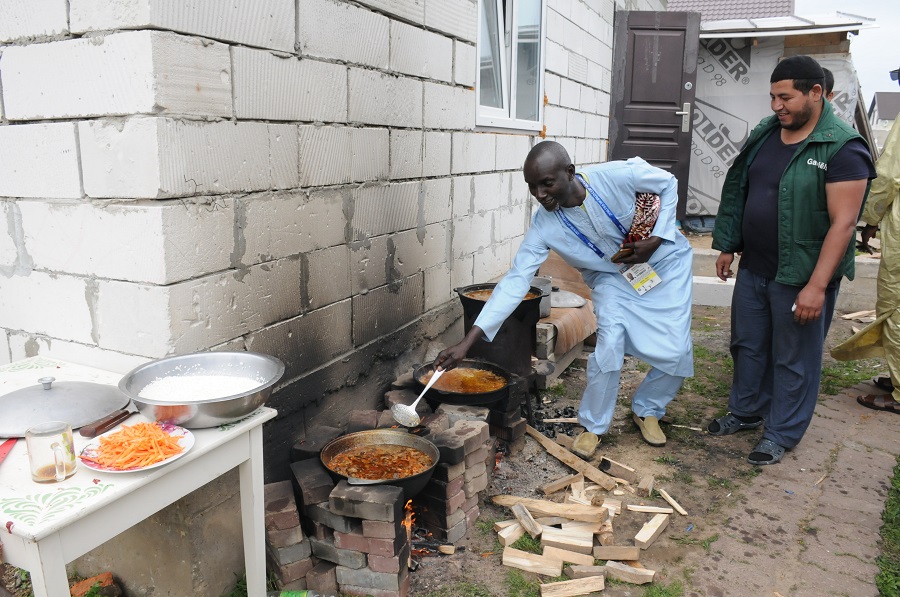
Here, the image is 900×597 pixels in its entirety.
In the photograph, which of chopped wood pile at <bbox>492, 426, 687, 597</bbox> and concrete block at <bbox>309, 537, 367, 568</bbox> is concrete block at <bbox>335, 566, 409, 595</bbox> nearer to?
concrete block at <bbox>309, 537, 367, 568</bbox>

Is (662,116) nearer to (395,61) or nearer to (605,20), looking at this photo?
(605,20)

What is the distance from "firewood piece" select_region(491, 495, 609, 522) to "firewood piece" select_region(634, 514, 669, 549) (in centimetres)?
19

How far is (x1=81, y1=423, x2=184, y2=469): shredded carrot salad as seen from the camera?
1921 mm

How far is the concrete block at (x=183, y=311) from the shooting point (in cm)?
258

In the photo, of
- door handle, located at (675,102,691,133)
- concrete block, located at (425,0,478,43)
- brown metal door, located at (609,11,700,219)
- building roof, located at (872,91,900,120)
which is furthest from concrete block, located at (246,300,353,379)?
building roof, located at (872,91,900,120)

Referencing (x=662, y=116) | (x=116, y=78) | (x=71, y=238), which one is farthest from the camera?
(x=662, y=116)

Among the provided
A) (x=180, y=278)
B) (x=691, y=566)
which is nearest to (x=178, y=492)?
(x=180, y=278)

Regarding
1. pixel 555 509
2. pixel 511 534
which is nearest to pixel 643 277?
pixel 555 509

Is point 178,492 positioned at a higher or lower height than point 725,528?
higher

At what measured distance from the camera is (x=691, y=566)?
10.3 ft

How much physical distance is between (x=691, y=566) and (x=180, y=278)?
2.58m

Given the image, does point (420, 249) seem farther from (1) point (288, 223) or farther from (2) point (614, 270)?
(1) point (288, 223)

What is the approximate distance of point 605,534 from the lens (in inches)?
130

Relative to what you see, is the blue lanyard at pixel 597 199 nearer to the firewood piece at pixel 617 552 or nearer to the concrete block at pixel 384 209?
the concrete block at pixel 384 209
